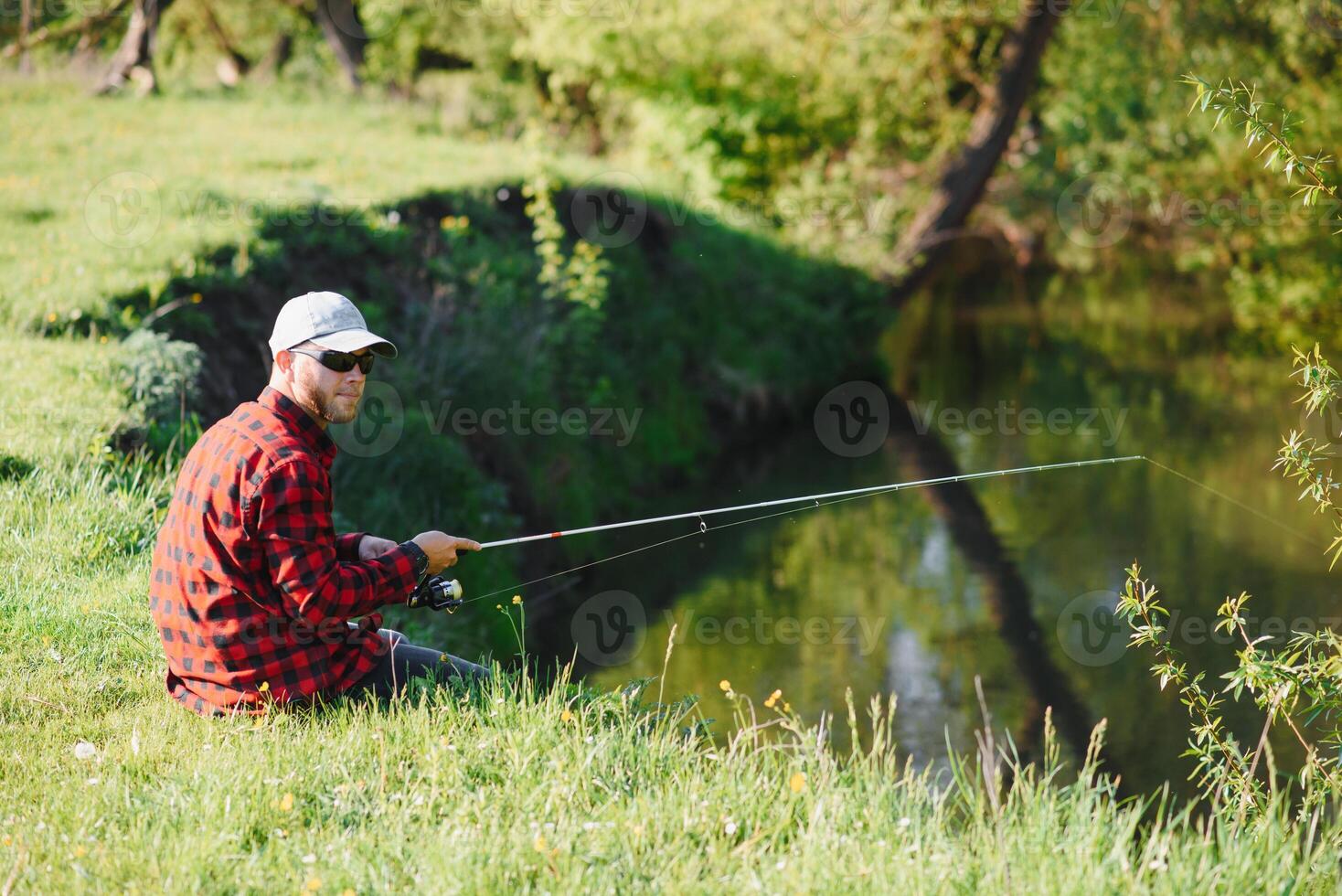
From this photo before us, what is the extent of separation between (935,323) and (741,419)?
9.32 meters

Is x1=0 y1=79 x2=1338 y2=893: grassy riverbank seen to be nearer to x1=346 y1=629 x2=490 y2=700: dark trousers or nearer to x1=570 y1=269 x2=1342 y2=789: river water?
x1=346 y1=629 x2=490 y2=700: dark trousers

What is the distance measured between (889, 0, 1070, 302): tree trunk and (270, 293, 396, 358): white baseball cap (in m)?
14.7

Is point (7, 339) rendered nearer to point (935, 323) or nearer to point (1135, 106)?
point (1135, 106)

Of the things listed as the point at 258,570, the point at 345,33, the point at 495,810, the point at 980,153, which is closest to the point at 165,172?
the point at 258,570

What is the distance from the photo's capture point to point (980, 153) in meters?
17.9

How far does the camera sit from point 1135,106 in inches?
741

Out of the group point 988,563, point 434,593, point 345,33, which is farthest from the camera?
point 345,33

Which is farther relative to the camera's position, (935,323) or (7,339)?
(935,323)

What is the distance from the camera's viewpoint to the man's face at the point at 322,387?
3.73 metres

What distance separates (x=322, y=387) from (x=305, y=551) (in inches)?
19.2

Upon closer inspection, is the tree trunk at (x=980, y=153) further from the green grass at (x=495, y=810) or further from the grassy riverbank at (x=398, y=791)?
the green grass at (x=495, y=810)

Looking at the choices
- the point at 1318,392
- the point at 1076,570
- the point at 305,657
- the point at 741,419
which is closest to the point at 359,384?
the point at 305,657

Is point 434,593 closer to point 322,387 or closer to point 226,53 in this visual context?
point 322,387

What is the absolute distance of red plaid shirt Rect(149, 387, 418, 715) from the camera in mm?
3559
